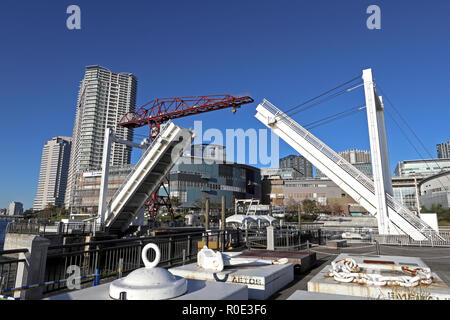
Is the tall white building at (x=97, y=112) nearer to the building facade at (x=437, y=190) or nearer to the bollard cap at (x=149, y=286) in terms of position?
the building facade at (x=437, y=190)

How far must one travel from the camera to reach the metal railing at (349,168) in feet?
58.3

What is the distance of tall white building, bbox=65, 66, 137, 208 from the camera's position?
130875 mm

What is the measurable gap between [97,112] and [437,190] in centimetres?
13914

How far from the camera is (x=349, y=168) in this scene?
19203mm

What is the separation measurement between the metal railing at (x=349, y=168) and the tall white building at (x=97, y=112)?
124023 millimetres

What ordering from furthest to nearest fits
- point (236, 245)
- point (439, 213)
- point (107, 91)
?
point (107, 91)
point (439, 213)
point (236, 245)

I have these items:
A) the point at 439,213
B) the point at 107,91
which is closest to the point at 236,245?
the point at 439,213

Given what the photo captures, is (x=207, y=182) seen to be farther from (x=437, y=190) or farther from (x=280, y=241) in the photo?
(x=280, y=241)

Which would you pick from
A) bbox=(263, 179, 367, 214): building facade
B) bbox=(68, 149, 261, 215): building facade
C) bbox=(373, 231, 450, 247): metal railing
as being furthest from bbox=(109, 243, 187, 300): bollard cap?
bbox=(263, 179, 367, 214): building facade

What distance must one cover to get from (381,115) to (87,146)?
13424 centimetres

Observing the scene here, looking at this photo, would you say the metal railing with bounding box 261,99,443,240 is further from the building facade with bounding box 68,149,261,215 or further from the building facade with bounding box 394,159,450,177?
the building facade with bounding box 394,159,450,177
